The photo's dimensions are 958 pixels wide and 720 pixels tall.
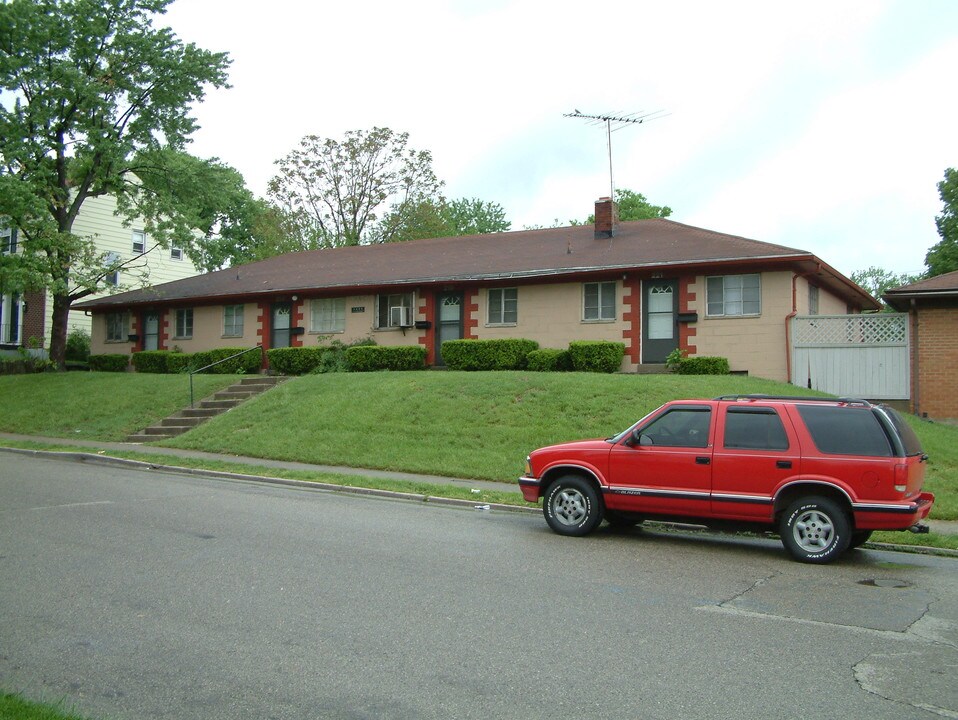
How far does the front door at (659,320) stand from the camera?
2275 centimetres

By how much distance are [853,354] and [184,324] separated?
22833mm

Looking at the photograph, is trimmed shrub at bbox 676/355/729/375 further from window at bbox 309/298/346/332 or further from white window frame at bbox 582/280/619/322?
window at bbox 309/298/346/332

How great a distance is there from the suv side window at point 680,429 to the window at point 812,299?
1498 cm

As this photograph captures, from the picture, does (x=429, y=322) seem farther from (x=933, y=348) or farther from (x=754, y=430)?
(x=754, y=430)

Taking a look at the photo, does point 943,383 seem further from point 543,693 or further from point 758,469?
point 543,693

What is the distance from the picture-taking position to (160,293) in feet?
104

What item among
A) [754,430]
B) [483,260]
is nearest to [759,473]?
[754,430]

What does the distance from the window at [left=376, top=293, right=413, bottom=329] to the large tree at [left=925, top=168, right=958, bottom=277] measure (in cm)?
2451

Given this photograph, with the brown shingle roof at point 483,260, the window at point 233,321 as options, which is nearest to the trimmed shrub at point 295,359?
the brown shingle roof at point 483,260

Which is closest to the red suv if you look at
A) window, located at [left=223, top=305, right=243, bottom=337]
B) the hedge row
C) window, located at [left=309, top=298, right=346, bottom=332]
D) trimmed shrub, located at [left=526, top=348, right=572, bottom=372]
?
trimmed shrub, located at [left=526, top=348, right=572, bottom=372]

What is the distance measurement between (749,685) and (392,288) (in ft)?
73.7

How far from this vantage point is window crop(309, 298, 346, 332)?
Result: 27.9 meters

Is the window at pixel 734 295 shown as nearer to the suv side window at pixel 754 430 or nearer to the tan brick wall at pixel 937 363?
the tan brick wall at pixel 937 363

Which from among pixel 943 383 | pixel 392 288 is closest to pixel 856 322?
pixel 943 383
